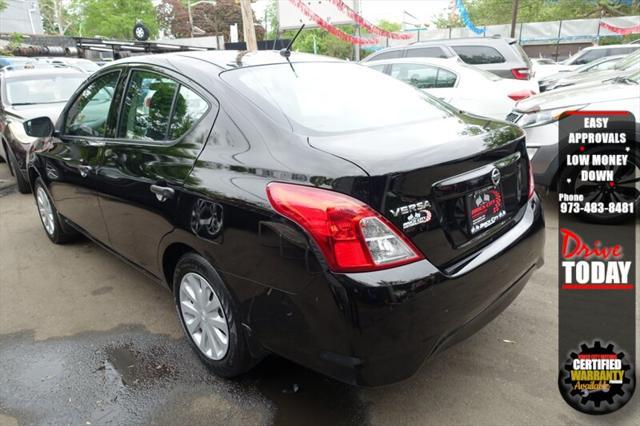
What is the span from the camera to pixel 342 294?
1687 millimetres

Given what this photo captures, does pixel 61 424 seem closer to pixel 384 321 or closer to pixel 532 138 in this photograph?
pixel 384 321

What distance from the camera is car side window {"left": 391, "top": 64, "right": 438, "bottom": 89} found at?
731 centimetres

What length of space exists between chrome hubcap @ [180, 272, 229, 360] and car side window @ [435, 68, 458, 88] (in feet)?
19.0

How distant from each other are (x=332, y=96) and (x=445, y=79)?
5.17 metres

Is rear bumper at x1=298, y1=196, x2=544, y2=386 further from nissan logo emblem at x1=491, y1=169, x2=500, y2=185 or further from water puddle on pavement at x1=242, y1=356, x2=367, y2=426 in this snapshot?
water puddle on pavement at x1=242, y1=356, x2=367, y2=426

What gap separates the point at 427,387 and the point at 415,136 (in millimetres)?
1270

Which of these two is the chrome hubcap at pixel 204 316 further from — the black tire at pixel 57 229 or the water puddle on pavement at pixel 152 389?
the black tire at pixel 57 229

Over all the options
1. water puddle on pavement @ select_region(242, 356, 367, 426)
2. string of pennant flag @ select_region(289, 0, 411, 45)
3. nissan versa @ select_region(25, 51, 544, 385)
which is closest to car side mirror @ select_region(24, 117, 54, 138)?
nissan versa @ select_region(25, 51, 544, 385)

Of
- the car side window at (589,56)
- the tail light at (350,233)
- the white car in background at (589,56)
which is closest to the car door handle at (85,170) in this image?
the tail light at (350,233)

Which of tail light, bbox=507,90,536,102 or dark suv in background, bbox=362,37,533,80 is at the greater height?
dark suv in background, bbox=362,37,533,80

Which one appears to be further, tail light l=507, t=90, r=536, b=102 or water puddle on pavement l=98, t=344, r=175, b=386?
tail light l=507, t=90, r=536, b=102

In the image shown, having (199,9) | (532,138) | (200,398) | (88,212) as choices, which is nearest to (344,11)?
(532,138)

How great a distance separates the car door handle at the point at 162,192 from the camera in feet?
7.72

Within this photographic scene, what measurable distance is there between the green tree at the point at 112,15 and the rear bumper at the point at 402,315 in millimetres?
40206
